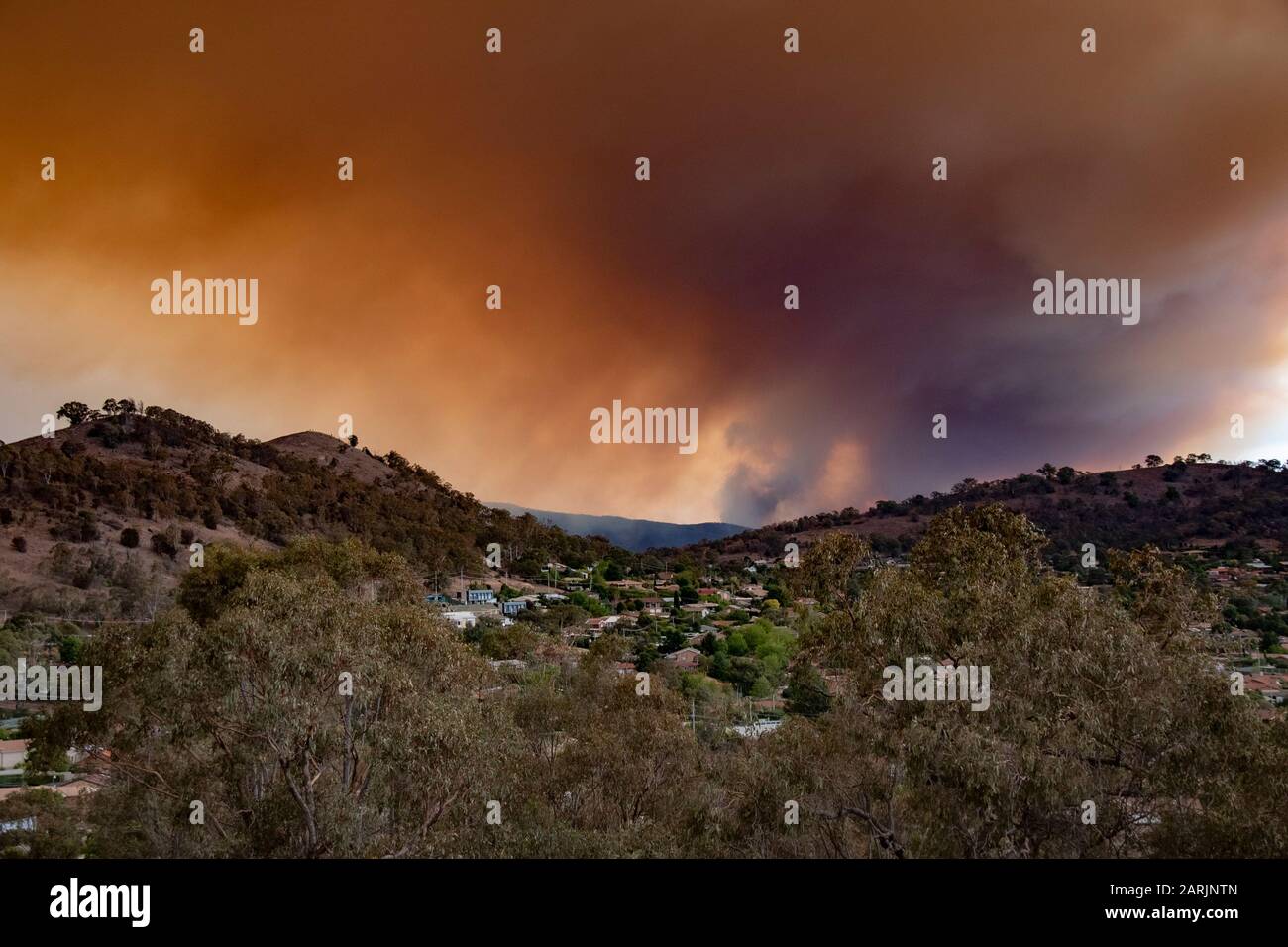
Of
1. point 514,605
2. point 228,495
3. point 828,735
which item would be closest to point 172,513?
point 228,495

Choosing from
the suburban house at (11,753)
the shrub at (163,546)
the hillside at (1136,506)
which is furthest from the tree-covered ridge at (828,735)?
the shrub at (163,546)

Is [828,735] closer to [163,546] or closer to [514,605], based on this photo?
[514,605]

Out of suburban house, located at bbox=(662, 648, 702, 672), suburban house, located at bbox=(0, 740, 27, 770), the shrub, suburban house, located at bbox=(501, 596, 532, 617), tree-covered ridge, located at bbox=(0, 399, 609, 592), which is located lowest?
suburban house, located at bbox=(0, 740, 27, 770)

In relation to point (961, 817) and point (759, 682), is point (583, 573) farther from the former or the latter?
point (961, 817)

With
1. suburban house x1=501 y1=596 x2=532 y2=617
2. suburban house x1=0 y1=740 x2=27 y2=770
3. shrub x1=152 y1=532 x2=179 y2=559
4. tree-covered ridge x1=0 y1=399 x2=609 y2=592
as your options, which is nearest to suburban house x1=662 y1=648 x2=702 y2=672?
suburban house x1=501 y1=596 x2=532 y2=617

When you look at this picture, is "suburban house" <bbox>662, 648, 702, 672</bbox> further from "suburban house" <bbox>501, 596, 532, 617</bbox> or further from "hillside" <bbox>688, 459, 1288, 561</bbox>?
"suburban house" <bbox>501, 596, 532, 617</bbox>

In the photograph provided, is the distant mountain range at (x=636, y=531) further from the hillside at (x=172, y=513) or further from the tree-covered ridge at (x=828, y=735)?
the tree-covered ridge at (x=828, y=735)
